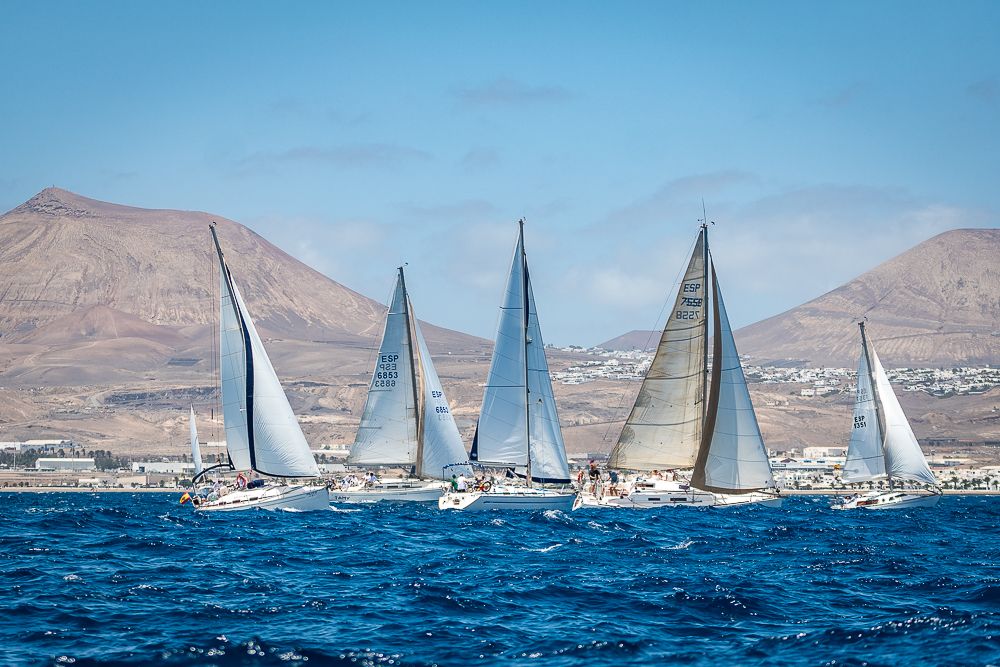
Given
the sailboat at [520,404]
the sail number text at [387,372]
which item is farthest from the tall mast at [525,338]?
the sail number text at [387,372]

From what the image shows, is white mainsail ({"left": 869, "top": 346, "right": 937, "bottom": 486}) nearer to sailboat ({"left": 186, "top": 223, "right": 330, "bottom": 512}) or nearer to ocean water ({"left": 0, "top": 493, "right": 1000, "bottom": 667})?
ocean water ({"left": 0, "top": 493, "right": 1000, "bottom": 667})

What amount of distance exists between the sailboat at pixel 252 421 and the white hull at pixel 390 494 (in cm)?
890

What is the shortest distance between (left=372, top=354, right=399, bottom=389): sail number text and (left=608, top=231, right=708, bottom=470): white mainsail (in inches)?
544

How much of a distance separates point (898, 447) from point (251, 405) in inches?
1459

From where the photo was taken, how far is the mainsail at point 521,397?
2384 inches

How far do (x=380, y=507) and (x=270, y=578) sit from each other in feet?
117

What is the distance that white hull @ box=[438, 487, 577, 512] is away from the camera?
194ft

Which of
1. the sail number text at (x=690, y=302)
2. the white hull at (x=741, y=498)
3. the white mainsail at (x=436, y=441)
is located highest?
the sail number text at (x=690, y=302)

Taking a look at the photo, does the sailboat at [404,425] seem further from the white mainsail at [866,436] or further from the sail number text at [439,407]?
the white mainsail at [866,436]

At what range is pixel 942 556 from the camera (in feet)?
127

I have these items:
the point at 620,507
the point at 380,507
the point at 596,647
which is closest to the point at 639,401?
the point at 620,507

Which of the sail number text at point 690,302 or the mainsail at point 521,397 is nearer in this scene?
the mainsail at point 521,397

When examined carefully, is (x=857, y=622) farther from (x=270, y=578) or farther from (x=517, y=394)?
(x=517, y=394)

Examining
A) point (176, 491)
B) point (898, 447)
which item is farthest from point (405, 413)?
point (176, 491)
